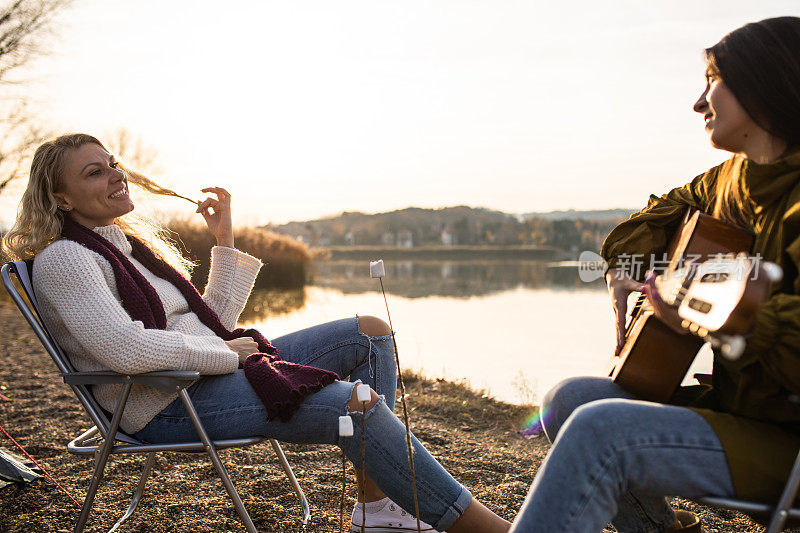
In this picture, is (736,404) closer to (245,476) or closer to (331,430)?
(331,430)

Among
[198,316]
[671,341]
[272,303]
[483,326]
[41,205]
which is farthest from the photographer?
[272,303]

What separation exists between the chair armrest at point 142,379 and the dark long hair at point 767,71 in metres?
1.59

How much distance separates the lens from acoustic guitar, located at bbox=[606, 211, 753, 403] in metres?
1.53

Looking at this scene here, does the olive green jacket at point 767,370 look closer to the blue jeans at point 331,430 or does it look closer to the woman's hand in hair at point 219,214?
the blue jeans at point 331,430

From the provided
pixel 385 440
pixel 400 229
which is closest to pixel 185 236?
pixel 385 440

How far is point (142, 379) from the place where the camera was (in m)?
1.79

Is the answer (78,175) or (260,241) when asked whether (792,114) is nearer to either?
(78,175)

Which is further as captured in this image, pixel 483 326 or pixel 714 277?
pixel 483 326

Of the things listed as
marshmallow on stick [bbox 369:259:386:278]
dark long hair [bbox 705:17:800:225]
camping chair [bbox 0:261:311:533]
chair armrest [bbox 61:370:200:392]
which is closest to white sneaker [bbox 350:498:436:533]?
camping chair [bbox 0:261:311:533]

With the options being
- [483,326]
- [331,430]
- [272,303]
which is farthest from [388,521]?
[272,303]

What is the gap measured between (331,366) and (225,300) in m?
0.52

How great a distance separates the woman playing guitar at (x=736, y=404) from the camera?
130cm

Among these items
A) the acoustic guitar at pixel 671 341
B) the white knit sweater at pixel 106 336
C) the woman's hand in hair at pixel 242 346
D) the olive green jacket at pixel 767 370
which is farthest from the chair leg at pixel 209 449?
the olive green jacket at pixel 767 370

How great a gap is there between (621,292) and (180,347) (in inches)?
53.1
